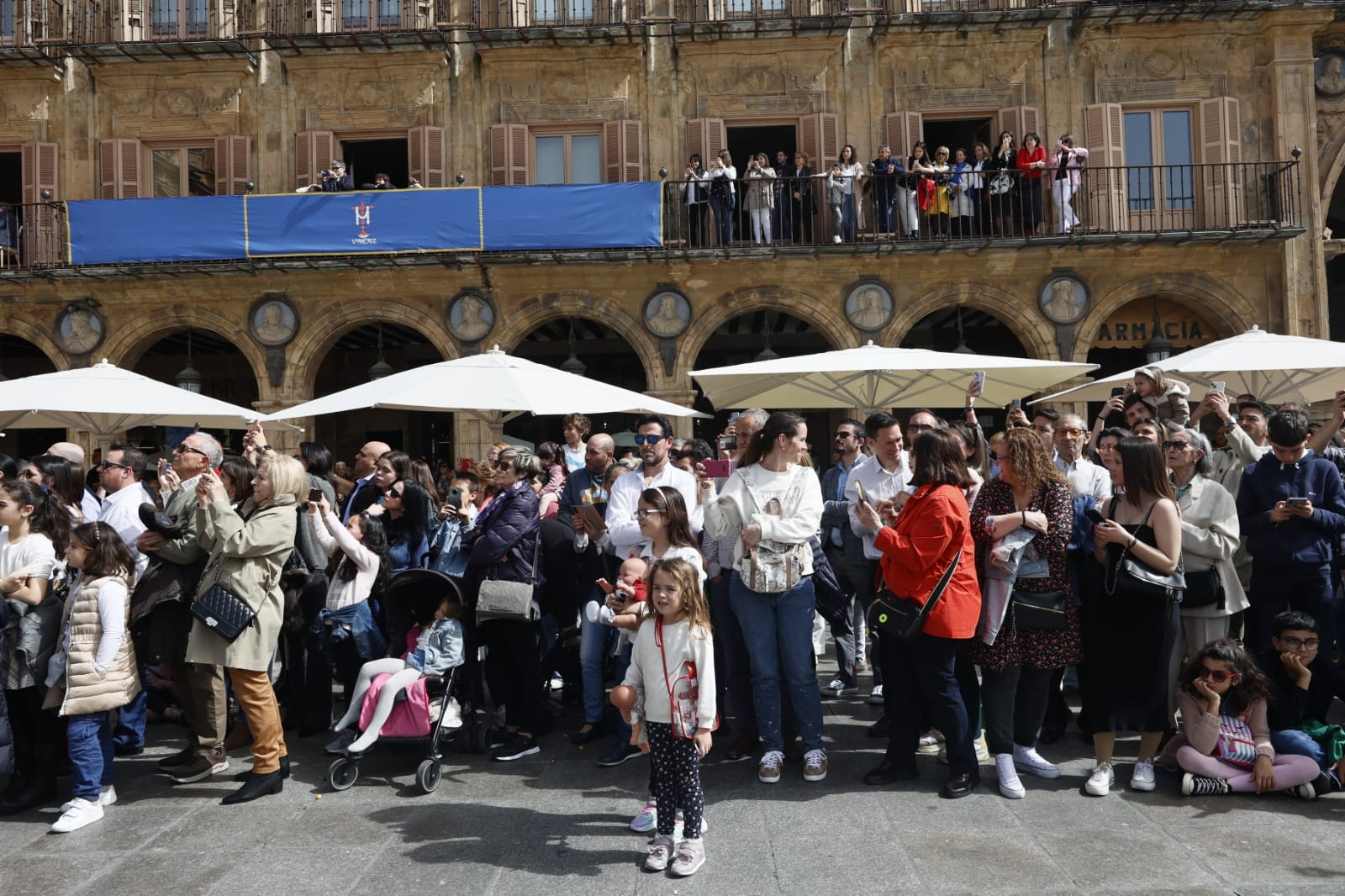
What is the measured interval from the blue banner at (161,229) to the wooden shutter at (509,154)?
392cm

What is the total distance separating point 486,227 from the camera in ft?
49.7

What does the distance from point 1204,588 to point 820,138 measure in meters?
12.0

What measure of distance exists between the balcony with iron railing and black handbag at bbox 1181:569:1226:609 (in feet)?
33.8

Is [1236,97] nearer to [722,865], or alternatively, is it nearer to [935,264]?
[935,264]

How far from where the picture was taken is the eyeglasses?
197 inches

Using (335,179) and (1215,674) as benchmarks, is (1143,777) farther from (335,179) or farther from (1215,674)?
(335,179)

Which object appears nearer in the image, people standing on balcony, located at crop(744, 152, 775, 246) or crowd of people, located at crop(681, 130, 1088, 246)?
crowd of people, located at crop(681, 130, 1088, 246)

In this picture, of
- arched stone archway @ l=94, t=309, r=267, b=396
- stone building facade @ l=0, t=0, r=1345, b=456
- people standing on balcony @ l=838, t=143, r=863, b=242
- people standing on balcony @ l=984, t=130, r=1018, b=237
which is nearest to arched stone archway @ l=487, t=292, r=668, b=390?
stone building facade @ l=0, t=0, r=1345, b=456

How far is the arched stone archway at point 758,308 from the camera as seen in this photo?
15672 millimetres

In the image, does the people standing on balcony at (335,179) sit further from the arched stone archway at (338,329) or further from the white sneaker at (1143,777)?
the white sneaker at (1143,777)

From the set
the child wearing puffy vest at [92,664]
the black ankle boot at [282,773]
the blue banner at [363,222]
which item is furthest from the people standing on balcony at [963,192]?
the child wearing puffy vest at [92,664]

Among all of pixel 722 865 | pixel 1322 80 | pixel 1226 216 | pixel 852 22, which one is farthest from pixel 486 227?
pixel 1322 80

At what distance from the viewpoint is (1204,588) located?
5.34m

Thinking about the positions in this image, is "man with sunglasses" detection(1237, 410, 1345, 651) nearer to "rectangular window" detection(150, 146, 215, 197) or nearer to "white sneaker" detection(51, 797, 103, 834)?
"white sneaker" detection(51, 797, 103, 834)
